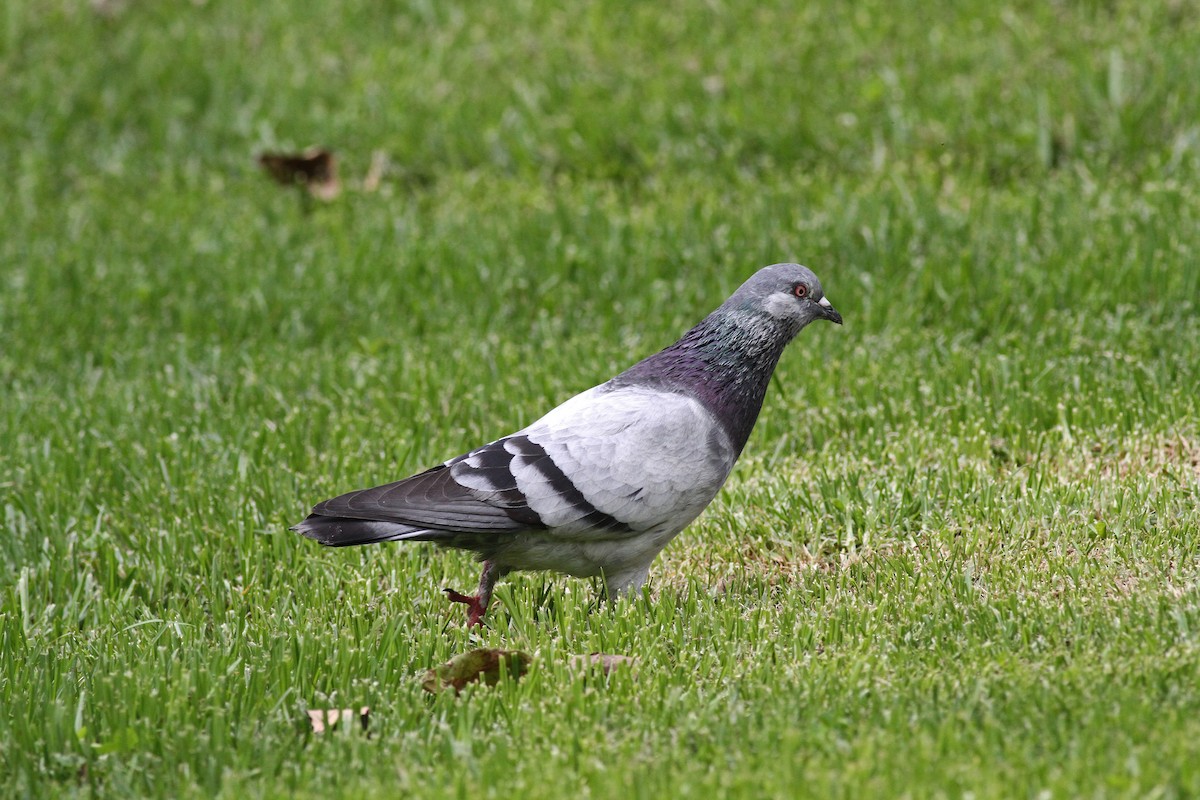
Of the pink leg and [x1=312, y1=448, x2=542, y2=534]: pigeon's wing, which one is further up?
[x1=312, y1=448, x2=542, y2=534]: pigeon's wing

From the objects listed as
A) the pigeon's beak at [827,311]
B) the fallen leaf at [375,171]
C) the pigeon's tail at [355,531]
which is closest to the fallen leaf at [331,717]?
the pigeon's tail at [355,531]

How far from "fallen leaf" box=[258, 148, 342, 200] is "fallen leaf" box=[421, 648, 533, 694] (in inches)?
198

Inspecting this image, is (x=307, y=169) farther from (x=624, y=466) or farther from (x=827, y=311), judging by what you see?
(x=624, y=466)

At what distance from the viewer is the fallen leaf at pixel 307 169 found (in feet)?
26.3

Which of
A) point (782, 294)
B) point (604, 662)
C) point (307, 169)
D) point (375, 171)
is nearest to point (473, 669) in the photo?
point (604, 662)

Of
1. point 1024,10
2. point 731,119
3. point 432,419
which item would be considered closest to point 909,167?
point 731,119

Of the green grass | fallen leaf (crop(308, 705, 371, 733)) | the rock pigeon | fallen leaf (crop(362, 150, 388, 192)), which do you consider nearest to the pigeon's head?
the rock pigeon

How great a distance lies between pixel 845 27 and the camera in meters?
8.18

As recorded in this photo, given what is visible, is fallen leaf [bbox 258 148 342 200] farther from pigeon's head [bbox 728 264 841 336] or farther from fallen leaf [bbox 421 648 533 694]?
fallen leaf [bbox 421 648 533 694]

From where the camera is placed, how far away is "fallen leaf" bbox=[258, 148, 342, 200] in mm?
8016

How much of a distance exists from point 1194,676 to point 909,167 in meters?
4.67

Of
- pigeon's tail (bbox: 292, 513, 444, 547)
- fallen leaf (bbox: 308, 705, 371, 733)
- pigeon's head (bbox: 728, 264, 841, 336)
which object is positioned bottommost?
fallen leaf (bbox: 308, 705, 371, 733)

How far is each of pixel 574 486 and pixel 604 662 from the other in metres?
0.51

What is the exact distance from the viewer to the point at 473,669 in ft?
11.5
